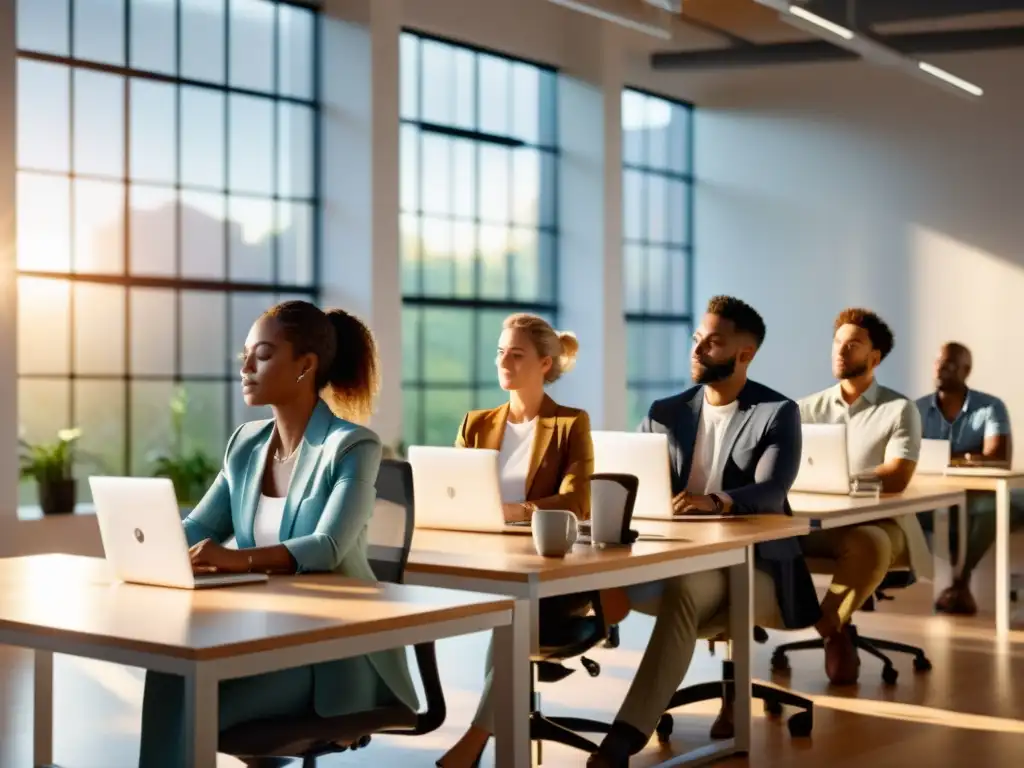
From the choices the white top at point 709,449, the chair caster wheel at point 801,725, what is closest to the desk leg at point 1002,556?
the chair caster wheel at point 801,725

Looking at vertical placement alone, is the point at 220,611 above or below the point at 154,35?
below

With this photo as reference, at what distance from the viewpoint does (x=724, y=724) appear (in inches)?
187

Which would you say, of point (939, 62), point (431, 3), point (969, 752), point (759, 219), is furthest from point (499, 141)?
point (969, 752)

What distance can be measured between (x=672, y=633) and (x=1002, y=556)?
3224 mm

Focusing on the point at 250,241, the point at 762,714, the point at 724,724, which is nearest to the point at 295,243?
the point at 250,241

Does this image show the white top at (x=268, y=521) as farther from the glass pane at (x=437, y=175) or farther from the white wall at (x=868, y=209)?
the white wall at (x=868, y=209)

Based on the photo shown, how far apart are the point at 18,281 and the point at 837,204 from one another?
23.6 ft

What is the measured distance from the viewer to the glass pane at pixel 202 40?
9000mm

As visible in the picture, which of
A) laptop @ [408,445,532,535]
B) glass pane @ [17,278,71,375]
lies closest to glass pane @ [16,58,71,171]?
Answer: glass pane @ [17,278,71,375]

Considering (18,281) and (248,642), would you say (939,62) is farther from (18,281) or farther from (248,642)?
(248,642)

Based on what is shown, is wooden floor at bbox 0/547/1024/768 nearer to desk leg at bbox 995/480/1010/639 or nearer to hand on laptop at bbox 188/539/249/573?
desk leg at bbox 995/480/1010/639

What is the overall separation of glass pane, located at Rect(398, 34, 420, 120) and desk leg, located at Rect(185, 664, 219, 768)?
825cm

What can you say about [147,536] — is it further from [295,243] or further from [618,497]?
[295,243]

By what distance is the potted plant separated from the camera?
813cm
